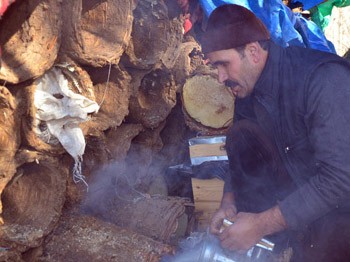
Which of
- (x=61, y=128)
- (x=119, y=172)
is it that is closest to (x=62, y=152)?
(x=61, y=128)

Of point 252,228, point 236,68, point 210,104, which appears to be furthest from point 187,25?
point 252,228

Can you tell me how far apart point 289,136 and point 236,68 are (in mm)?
498

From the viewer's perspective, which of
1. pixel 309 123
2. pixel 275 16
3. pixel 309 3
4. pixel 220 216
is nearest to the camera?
pixel 309 123

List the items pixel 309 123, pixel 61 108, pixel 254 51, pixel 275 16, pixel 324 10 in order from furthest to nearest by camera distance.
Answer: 1. pixel 324 10
2. pixel 275 16
3. pixel 61 108
4. pixel 254 51
5. pixel 309 123

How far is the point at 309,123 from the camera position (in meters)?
2.21

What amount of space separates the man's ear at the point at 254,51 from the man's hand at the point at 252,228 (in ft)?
2.75

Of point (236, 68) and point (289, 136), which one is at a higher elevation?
point (236, 68)

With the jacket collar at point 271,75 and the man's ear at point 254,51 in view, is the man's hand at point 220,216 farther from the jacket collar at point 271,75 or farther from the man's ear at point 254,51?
the man's ear at point 254,51

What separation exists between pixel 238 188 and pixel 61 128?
1.25 m

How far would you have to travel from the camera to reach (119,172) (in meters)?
3.35

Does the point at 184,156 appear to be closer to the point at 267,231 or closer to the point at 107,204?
the point at 107,204

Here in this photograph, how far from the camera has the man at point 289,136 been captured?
6.91 feet

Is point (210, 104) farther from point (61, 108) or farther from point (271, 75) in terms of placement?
point (61, 108)

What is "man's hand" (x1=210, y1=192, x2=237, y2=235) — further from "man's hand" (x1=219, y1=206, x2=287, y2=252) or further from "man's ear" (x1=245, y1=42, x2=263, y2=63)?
"man's ear" (x1=245, y1=42, x2=263, y2=63)
